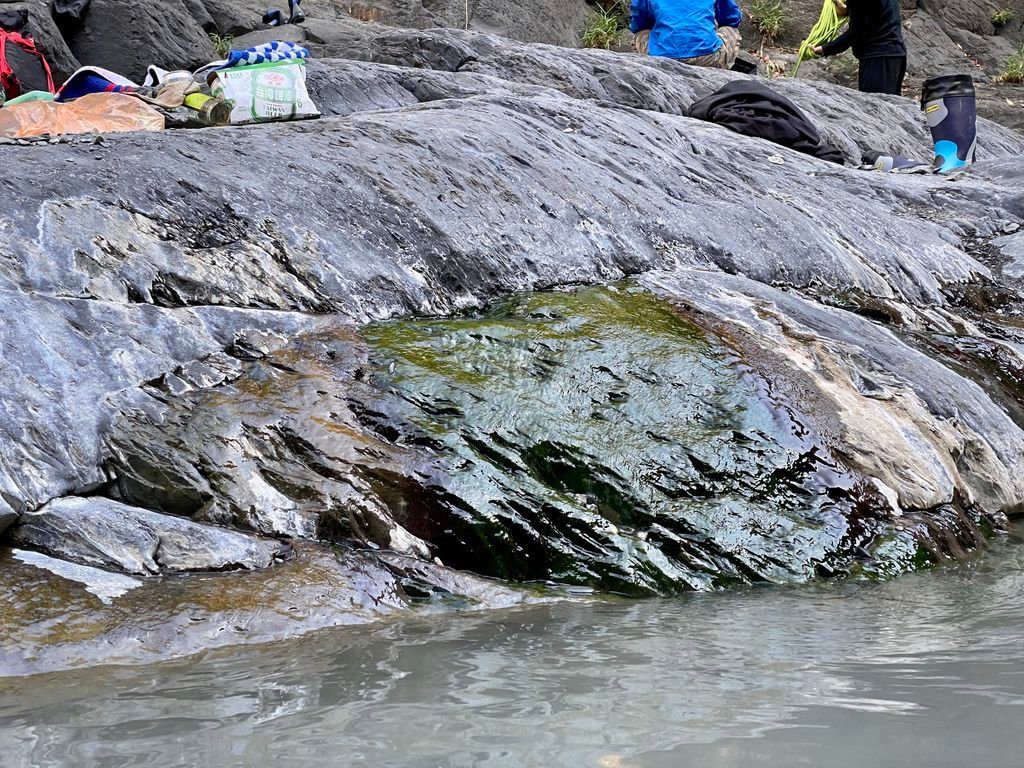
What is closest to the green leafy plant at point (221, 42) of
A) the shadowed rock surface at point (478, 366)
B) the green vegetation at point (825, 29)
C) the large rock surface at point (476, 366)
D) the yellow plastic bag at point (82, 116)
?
the yellow plastic bag at point (82, 116)

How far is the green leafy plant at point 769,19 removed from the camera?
63.4ft

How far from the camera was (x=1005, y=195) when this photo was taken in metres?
7.79

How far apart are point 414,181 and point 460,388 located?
152cm

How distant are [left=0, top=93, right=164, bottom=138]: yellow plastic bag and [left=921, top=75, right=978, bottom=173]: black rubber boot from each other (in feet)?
22.4

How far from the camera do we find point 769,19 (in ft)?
63.3

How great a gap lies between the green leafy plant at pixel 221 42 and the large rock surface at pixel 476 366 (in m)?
7.51

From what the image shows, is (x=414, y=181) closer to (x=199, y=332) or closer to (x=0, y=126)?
(x=199, y=332)

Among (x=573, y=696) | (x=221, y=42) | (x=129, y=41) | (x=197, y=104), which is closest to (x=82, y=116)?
(x=197, y=104)

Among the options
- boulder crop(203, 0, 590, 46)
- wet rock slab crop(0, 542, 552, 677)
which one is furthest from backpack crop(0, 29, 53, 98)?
boulder crop(203, 0, 590, 46)

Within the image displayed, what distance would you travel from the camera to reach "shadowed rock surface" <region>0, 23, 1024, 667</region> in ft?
11.0

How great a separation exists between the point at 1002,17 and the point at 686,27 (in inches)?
504

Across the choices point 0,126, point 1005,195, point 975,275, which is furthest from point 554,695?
point 1005,195

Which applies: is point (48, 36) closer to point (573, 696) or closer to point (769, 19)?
point (573, 696)

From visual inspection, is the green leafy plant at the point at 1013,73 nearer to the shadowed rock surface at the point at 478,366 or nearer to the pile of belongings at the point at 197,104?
the shadowed rock surface at the point at 478,366
